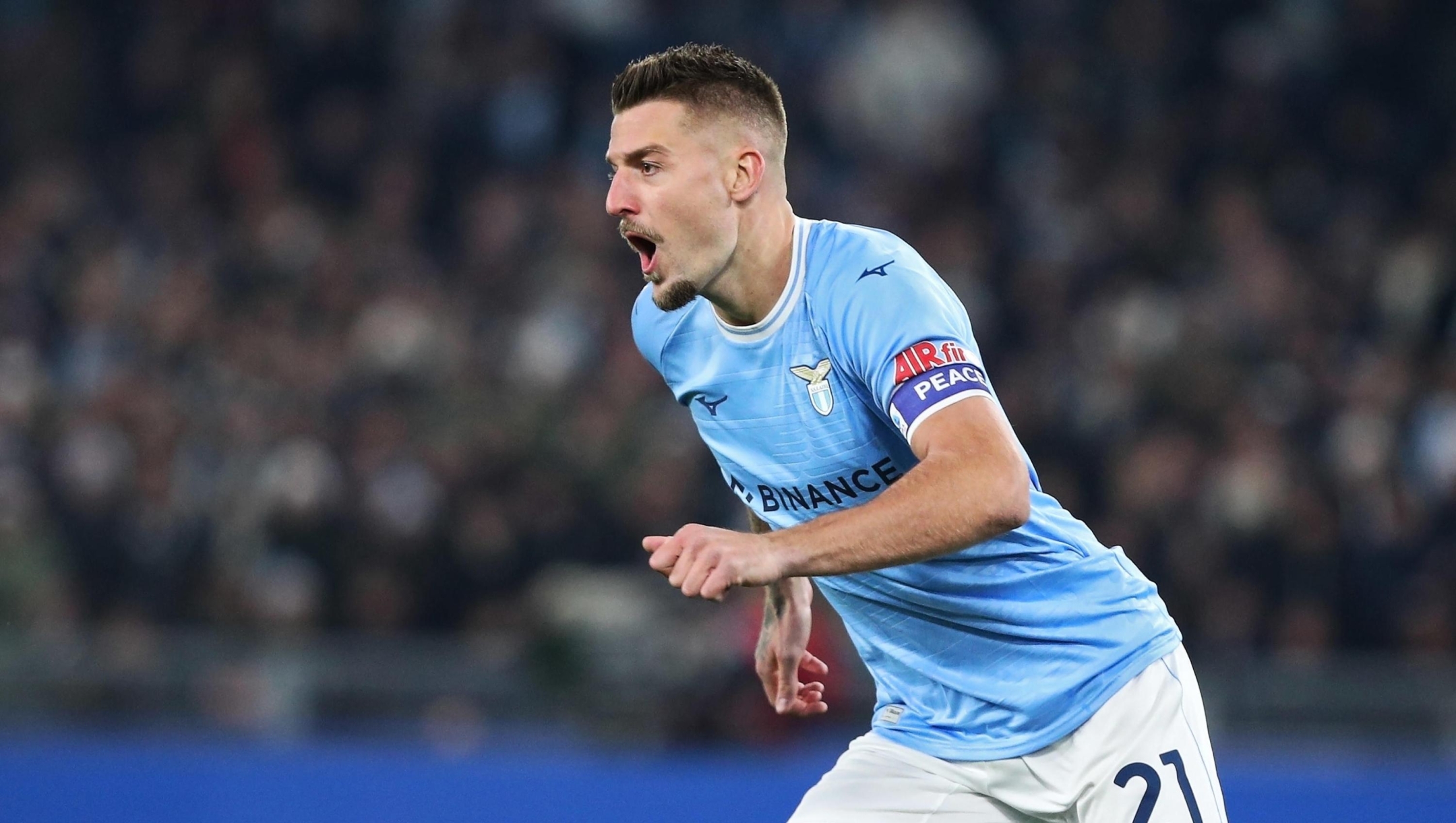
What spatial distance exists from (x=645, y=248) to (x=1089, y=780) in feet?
4.66

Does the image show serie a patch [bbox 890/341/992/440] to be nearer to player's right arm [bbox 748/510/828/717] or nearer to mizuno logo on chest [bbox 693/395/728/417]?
mizuno logo on chest [bbox 693/395/728/417]

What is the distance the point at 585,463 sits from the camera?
943 centimetres

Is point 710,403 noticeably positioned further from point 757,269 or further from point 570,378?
point 570,378

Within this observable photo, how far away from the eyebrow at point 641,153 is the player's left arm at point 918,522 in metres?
0.88

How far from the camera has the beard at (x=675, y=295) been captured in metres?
3.81

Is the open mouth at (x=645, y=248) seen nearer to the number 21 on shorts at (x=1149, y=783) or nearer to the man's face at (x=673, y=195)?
the man's face at (x=673, y=195)

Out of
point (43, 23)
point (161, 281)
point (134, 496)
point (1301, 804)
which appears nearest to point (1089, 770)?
point (1301, 804)

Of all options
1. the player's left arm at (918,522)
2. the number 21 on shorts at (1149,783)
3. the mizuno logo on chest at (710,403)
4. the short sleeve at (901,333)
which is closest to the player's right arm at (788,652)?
the mizuno logo on chest at (710,403)

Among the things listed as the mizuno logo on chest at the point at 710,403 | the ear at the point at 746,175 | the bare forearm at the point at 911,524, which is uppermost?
the ear at the point at 746,175

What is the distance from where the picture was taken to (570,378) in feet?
32.9

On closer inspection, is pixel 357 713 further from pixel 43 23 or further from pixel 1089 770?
pixel 43 23

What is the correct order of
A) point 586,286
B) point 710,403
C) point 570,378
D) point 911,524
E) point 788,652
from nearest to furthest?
point 911,524 → point 710,403 → point 788,652 → point 570,378 → point 586,286

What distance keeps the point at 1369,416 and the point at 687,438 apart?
11.0ft

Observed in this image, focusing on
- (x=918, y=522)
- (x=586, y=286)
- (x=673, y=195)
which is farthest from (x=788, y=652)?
(x=586, y=286)
